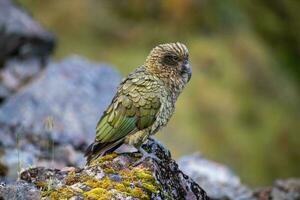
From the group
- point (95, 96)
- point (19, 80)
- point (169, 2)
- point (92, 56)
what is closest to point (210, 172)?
point (95, 96)

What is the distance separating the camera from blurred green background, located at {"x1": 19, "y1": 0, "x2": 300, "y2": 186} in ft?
68.1

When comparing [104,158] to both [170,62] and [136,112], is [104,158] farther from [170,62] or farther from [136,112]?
[170,62]

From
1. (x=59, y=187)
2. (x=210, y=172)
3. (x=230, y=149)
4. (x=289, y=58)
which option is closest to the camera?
(x=59, y=187)

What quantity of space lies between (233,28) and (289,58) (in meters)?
2.99

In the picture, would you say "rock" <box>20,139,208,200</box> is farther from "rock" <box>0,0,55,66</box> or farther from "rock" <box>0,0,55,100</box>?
"rock" <box>0,0,55,66</box>

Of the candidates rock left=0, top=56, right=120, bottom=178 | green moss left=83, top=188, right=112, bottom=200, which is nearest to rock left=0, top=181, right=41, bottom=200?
green moss left=83, top=188, right=112, bottom=200

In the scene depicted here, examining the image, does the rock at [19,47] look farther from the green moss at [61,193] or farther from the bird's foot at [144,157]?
the green moss at [61,193]

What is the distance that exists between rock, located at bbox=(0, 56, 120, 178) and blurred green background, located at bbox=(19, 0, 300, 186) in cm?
326

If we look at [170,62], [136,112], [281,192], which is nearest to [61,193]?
[136,112]

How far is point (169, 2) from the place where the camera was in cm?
2417

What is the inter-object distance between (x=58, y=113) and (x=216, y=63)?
8590 millimetres

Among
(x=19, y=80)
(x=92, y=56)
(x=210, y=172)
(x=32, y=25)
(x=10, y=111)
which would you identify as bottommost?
(x=210, y=172)

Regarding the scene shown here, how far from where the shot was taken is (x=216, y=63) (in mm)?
22750

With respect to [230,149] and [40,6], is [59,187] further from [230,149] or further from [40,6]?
[40,6]
